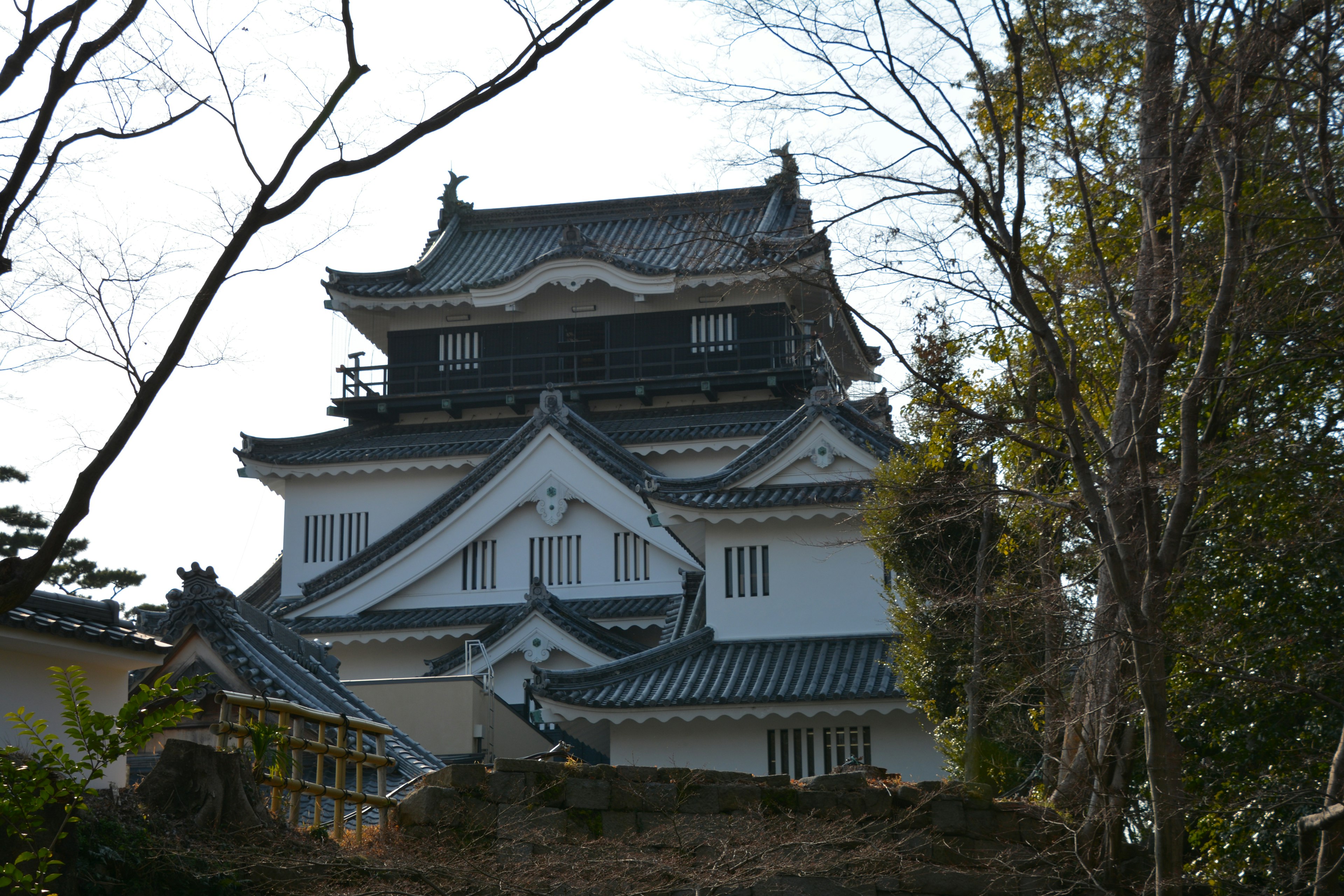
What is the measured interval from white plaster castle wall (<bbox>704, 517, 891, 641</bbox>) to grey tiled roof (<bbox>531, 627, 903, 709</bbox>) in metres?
0.21

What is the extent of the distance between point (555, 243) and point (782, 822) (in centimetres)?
2186

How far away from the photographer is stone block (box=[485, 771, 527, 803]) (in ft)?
29.8


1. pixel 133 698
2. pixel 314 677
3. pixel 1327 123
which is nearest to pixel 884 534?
pixel 1327 123

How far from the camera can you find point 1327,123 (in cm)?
778

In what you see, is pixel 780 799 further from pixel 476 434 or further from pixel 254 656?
pixel 476 434

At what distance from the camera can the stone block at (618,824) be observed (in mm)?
9398

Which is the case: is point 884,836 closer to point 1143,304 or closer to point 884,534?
point 884,534

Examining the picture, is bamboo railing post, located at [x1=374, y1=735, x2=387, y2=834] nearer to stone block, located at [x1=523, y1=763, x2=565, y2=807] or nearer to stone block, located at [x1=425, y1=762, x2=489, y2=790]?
stone block, located at [x1=425, y1=762, x2=489, y2=790]

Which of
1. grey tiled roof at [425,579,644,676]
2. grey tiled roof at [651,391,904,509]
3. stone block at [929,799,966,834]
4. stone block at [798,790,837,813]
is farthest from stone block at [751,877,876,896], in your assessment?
grey tiled roof at [425,579,644,676]

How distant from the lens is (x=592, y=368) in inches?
1046

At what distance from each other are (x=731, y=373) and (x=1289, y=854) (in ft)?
58.2

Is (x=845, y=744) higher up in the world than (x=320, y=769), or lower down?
lower down

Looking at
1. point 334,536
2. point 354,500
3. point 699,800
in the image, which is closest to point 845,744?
point 699,800

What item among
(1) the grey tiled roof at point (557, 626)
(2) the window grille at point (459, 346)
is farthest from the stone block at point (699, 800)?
(2) the window grille at point (459, 346)
